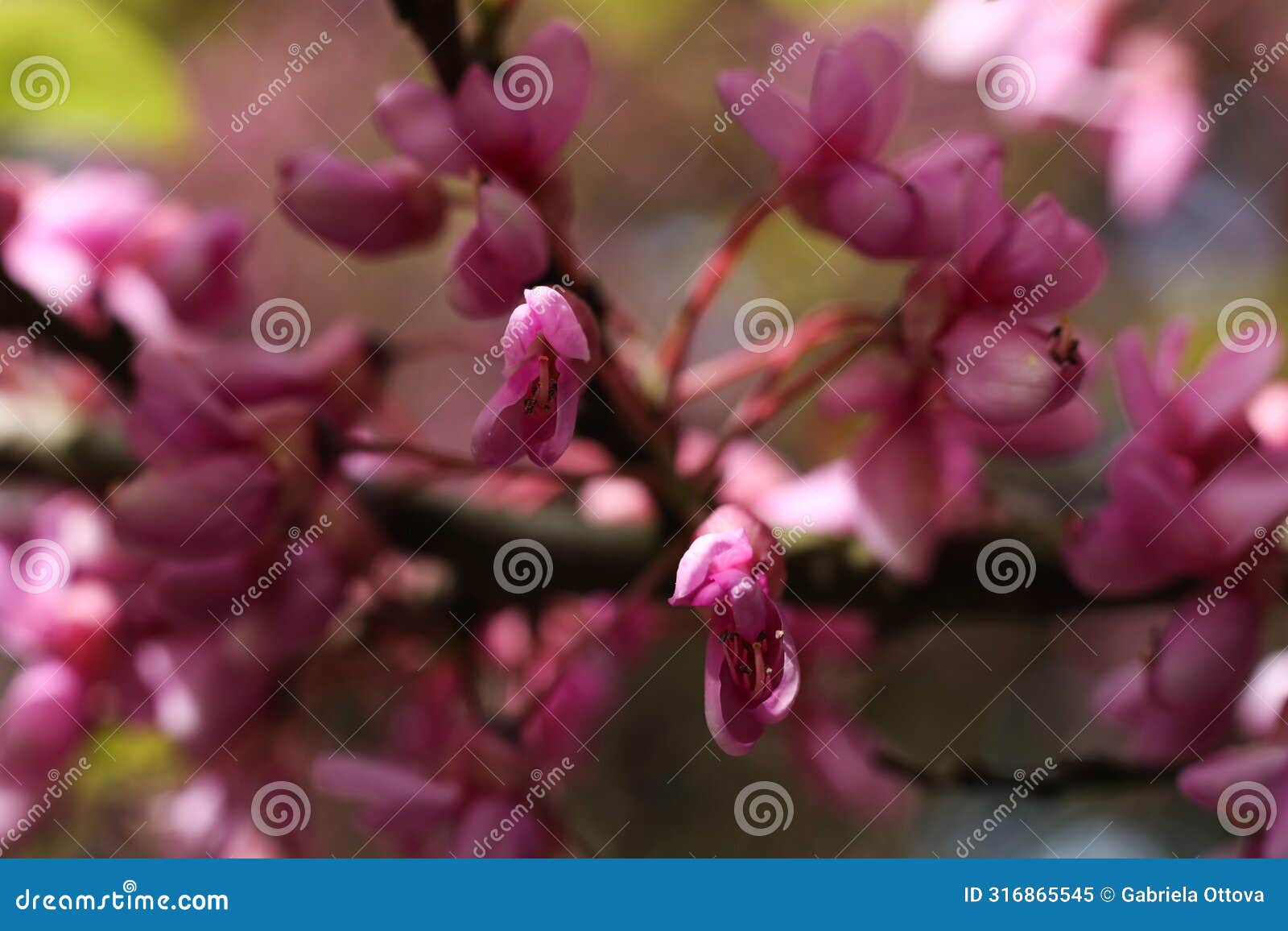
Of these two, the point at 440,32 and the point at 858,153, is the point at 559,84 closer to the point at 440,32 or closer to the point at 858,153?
the point at 440,32

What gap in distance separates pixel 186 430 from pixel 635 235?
1514mm

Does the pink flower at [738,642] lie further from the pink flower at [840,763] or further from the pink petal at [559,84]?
the pink flower at [840,763]

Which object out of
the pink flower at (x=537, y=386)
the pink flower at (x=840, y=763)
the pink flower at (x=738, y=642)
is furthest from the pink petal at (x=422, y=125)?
the pink flower at (x=840, y=763)

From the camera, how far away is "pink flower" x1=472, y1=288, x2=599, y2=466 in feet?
2.17

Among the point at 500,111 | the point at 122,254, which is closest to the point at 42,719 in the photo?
the point at 122,254

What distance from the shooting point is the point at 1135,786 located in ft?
2.86

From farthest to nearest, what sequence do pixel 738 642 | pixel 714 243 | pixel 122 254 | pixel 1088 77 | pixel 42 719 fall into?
pixel 714 243, pixel 1088 77, pixel 122 254, pixel 42 719, pixel 738 642

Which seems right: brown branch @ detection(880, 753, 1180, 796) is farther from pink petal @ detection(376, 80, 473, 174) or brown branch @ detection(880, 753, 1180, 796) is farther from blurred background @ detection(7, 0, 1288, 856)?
pink petal @ detection(376, 80, 473, 174)

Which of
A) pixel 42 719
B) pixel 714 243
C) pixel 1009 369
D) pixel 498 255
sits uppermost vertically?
pixel 714 243

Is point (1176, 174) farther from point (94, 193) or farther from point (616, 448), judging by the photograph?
point (94, 193)

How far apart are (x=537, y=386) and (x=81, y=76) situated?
0.65 m

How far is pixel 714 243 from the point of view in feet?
6.80

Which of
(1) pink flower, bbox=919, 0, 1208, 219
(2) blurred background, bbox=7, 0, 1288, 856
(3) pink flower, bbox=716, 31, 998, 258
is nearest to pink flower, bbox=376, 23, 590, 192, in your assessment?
(3) pink flower, bbox=716, 31, 998, 258

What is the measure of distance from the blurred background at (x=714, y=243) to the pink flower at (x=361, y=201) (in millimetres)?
323
